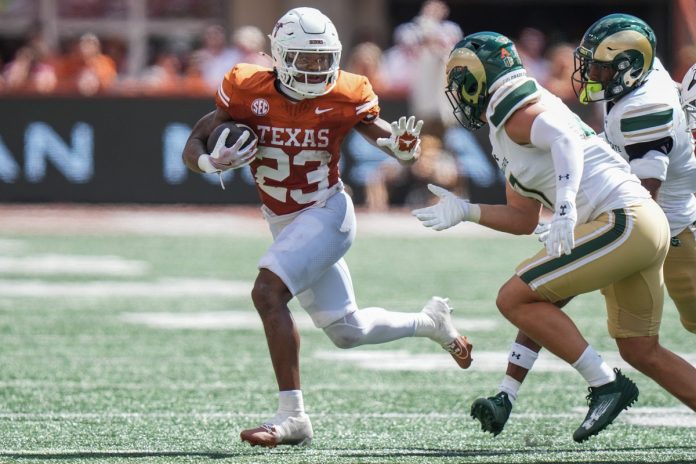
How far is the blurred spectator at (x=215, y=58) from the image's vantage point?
1533cm

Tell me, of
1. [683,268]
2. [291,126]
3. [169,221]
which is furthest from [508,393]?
[169,221]

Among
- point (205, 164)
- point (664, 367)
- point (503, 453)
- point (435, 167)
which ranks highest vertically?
point (205, 164)

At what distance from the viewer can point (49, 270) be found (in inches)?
422

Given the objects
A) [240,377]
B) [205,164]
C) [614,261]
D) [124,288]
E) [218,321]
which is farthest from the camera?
[124,288]

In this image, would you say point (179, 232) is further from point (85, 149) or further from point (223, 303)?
point (223, 303)

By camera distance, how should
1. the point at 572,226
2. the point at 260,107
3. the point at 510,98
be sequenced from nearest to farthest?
the point at 572,226 < the point at 510,98 < the point at 260,107

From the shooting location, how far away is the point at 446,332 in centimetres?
577

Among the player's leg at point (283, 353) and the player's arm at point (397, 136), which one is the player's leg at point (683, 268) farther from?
the player's leg at point (283, 353)

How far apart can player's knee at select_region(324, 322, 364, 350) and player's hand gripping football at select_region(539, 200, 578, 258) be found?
1.17 metres

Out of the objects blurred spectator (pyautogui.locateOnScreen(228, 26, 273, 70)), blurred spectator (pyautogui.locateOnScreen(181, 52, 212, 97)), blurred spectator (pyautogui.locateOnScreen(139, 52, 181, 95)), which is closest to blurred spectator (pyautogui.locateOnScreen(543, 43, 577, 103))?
blurred spectator (pyautogui.locateOnScreen(228, 26, 273, 70))

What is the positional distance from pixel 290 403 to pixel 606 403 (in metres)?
1.14

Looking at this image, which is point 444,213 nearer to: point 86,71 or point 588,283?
point 588,283

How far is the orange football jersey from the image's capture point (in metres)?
5.32

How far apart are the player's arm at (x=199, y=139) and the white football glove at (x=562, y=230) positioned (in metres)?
1.43
